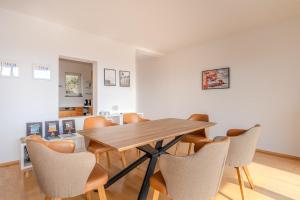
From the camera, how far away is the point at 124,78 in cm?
453

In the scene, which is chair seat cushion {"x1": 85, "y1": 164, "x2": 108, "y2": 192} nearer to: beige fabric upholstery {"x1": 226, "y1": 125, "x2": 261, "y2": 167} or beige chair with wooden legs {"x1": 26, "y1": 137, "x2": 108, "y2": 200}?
beige chair with wooden legs {"x1": 26, "y1": 137, "x2": 108, "y2": 200}

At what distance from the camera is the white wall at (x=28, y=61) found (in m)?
2.83

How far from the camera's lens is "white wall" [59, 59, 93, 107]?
588cm

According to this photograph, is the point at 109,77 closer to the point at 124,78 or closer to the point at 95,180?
the point at 124,78

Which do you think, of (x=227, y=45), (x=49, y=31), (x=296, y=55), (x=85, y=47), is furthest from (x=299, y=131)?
(x=49, y=31)

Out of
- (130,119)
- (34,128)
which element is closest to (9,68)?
(34,128)

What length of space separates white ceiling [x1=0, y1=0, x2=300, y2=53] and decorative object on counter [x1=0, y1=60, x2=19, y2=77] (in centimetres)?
90

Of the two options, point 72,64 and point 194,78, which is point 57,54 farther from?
point 194,78

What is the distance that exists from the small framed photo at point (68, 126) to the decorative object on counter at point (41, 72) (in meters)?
0.92

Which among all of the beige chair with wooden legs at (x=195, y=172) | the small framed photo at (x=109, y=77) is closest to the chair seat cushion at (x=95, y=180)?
the beige chair with wooden legs at (x=195, y=172)

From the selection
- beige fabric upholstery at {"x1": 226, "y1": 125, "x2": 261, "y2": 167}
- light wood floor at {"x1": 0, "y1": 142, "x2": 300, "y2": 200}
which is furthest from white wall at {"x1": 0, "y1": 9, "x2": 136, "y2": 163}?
beige fabric upholstery at {"x1": 226, "y1": 125, "x2": 261, "y2": 167}

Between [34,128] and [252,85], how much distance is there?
4.44m

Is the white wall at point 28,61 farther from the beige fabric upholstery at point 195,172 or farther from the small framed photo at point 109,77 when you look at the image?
the beige fabric upholstery at point 195,172

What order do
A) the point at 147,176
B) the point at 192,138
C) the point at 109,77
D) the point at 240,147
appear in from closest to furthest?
the point at 240,147, the point at 147,176, the point at 192,138, the point at 109,77
